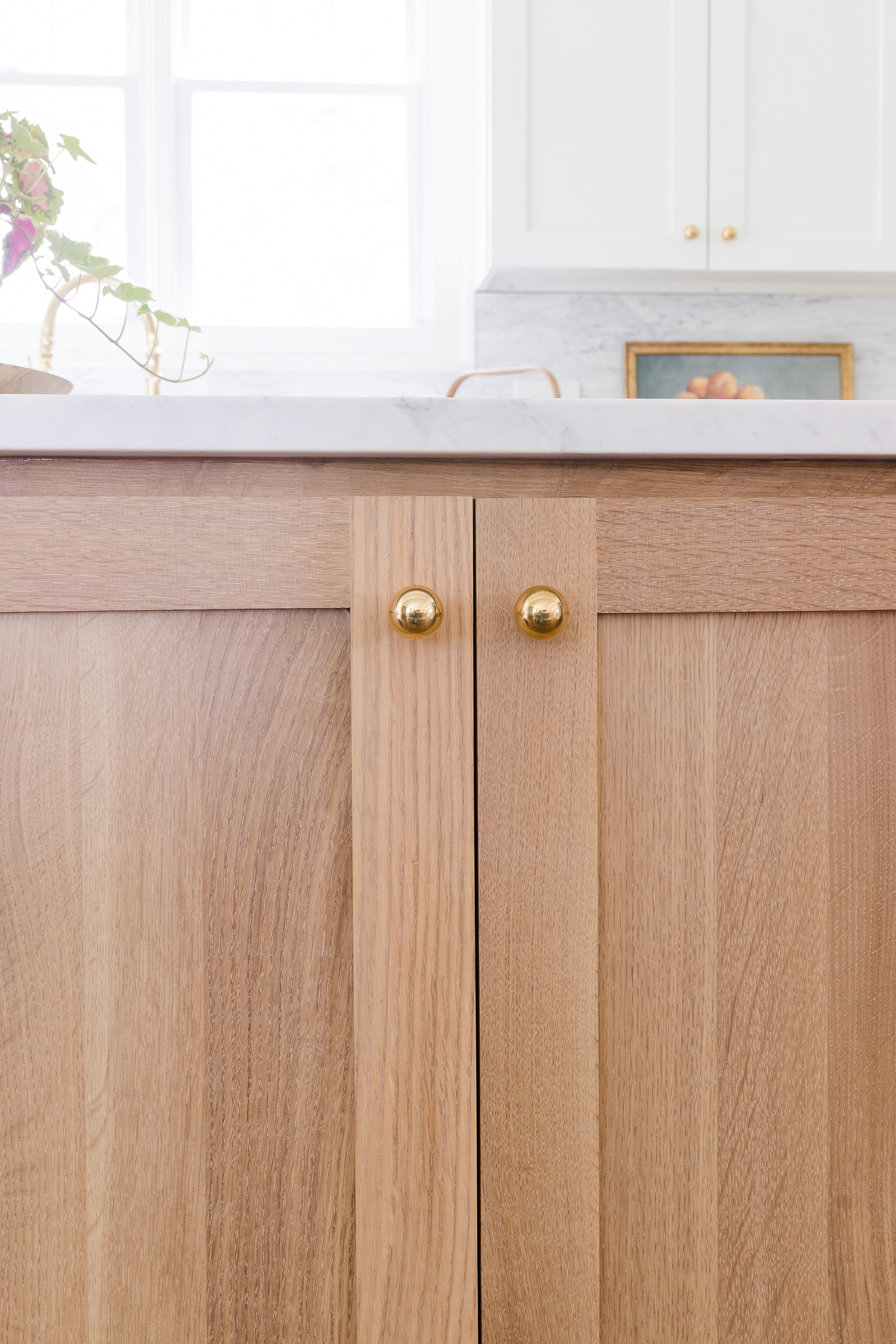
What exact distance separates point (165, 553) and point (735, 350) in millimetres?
1261

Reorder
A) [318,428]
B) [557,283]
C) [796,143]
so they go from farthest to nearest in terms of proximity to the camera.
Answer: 1. [557,283]
2. [796,143]
3. [318,428]

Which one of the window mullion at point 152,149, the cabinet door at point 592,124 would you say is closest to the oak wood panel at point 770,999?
the cabinet door at point 592,124

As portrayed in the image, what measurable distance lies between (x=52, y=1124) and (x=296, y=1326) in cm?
19

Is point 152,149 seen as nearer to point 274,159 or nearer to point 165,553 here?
point 274,159

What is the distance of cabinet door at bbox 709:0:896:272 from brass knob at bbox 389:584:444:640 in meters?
1.02

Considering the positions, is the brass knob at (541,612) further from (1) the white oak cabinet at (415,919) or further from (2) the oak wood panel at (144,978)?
(2) the oak wood panel at (144,978)

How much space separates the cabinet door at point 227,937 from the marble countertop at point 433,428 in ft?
0.10

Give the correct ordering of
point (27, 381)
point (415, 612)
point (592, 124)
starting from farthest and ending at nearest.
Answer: point (592, 124) < point (27, 381) < point (415, 612)

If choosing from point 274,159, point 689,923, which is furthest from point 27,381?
point 274,159

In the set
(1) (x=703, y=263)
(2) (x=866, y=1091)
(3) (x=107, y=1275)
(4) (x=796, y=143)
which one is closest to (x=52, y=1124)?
(3) (x=107, y=1275)

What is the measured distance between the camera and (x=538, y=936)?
53cm

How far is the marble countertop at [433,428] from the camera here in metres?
0.51

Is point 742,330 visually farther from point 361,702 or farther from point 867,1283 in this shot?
point 867,1283

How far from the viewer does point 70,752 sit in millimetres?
526
